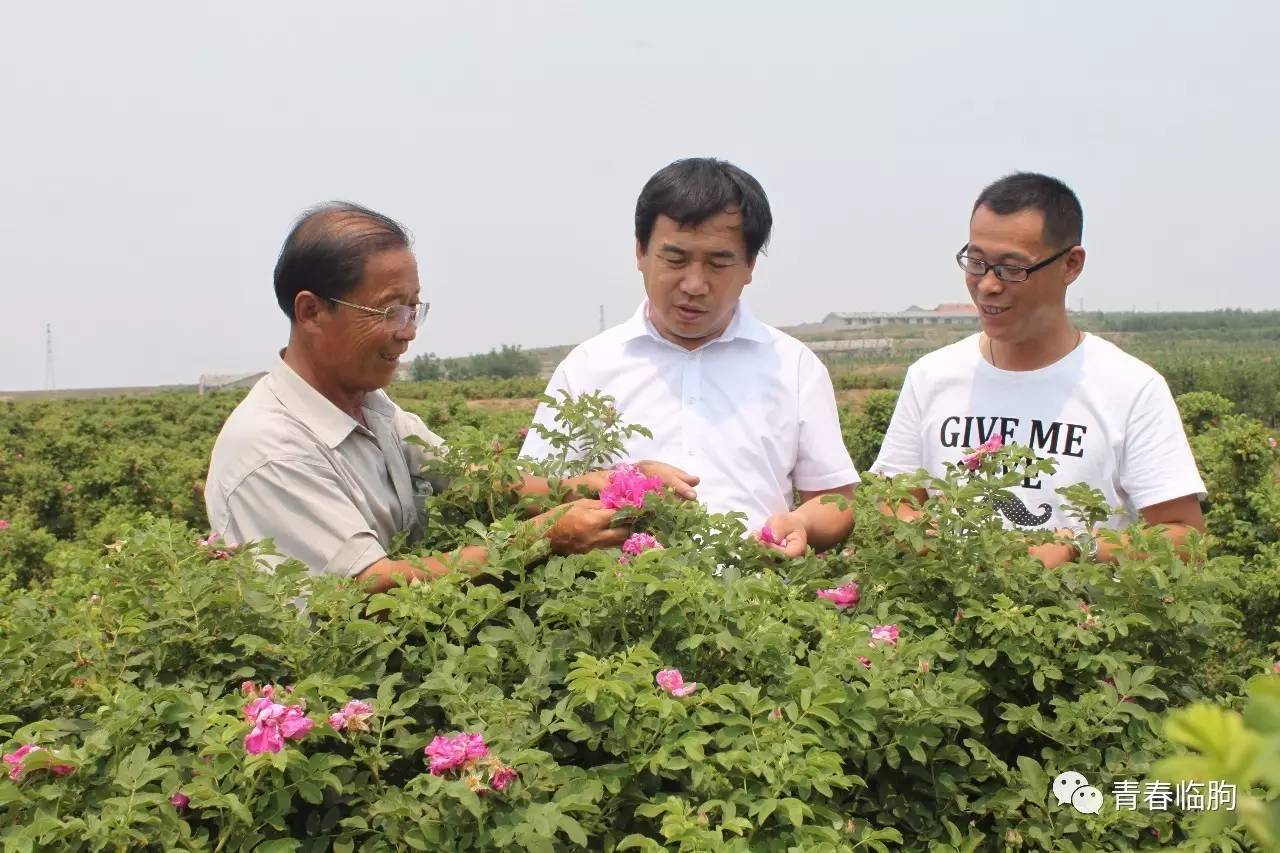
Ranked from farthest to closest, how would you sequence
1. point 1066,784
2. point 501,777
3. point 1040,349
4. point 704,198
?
point 1040,349, point 704,198, point 1066,784, point 501,777

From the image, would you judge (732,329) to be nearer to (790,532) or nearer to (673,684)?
(790,532)

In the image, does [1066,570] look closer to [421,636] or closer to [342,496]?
[421,636]

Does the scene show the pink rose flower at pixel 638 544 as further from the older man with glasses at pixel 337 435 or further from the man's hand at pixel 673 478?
the man's hand at pixel 673 478

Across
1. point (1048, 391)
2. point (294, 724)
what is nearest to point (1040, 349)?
point (1048, 391)

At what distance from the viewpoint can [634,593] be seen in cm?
183

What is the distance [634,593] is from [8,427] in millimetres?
16341

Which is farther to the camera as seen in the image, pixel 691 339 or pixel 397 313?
pixel 691 339

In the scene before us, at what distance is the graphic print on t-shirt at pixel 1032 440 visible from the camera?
2.79m

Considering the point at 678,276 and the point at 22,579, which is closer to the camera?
the point at 678,276

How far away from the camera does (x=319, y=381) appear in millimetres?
2447

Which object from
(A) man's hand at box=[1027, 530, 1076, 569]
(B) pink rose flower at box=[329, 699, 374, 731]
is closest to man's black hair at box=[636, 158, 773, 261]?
(A) man's hand at box=[1027, 530, 1076, 569]

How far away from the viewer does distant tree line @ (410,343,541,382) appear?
4931 centimetres

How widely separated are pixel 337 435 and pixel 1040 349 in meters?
1.86

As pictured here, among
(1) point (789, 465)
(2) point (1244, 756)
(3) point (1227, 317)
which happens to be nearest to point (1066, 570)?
(1) point (789, 465)
